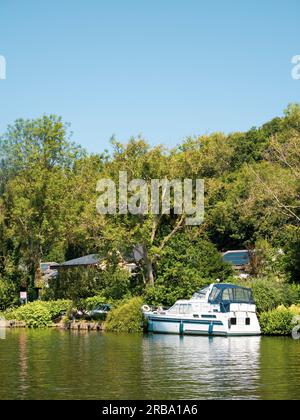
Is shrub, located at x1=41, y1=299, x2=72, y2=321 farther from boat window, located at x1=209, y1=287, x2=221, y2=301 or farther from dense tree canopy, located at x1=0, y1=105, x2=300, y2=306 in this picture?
boat window, located at x1=209, y1=287, x2=221, y2=301

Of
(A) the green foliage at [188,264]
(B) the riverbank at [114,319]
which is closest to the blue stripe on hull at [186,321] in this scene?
(B) the riverbank at [114,319]

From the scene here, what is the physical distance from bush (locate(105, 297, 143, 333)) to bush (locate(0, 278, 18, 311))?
1561 cm

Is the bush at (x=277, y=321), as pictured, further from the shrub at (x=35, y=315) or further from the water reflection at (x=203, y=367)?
the shrub at (x=35, y=315)

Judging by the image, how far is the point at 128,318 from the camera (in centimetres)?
4706

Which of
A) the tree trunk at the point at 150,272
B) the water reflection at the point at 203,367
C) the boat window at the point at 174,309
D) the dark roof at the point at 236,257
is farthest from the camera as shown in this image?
the dark roof at the point at 236,257

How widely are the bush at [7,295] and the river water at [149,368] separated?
20.1 m

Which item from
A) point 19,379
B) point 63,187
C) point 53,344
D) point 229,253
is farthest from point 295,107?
point 19,379

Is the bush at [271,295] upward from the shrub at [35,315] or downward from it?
upward

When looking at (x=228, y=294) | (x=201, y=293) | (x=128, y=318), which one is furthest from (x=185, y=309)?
(x=128, y=318)

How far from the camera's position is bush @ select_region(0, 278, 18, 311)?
198 ft

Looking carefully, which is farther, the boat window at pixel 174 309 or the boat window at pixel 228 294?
the boat window at pixel 174 309

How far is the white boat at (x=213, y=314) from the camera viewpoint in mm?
42750

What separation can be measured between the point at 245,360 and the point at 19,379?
386 inches
